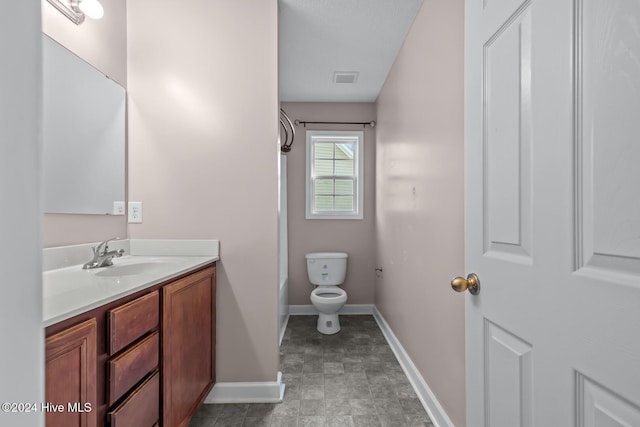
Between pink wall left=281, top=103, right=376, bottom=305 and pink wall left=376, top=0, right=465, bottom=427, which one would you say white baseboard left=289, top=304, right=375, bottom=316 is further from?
pink wall left=376, top=0, right=465, bottom=427

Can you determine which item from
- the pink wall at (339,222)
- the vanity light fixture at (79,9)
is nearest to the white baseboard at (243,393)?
the pink wall at (339,222)

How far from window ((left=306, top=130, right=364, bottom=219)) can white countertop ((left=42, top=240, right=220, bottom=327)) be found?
1.84 meters

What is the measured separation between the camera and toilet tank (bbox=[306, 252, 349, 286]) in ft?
10.5

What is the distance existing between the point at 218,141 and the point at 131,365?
1.29 meters

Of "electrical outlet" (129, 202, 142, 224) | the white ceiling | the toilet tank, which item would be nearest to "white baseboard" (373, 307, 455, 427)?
the toilet tank

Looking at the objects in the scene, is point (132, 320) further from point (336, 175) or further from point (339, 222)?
point (336, 175)

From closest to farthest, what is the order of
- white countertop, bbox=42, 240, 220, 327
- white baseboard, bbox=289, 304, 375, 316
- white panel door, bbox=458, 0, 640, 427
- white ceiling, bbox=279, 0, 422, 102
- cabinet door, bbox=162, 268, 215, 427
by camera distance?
white panel door, bbox=458, 0, 640, 427
white countertop, bbox=42, 240, 220, 327
cabinet door, bbox=162, 268, 215, 427
white ceiling, bbox=279, 0, 422, 102
white baseboard, bbox=289, 304, 375, 316

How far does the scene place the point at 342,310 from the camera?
11.1ft

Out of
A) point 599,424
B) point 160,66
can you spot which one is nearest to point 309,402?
point 599,424

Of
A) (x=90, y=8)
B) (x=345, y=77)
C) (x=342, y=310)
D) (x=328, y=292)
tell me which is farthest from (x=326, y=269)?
(x=90, y=8)

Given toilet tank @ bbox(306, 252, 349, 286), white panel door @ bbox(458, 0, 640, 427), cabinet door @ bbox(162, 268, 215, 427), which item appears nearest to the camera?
white panel door @ bbox(458, 0, 640, 427)

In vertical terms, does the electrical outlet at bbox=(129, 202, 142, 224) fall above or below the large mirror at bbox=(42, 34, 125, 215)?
below

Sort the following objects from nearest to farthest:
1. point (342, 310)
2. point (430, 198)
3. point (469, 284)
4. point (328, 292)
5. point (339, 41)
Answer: point (469, 284)
point (430, 198)
point (339, 41)
point (328, 292)
point (342, 310)

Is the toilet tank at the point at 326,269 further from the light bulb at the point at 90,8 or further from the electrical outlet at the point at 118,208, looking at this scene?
the light bulb at the point at 90,8
